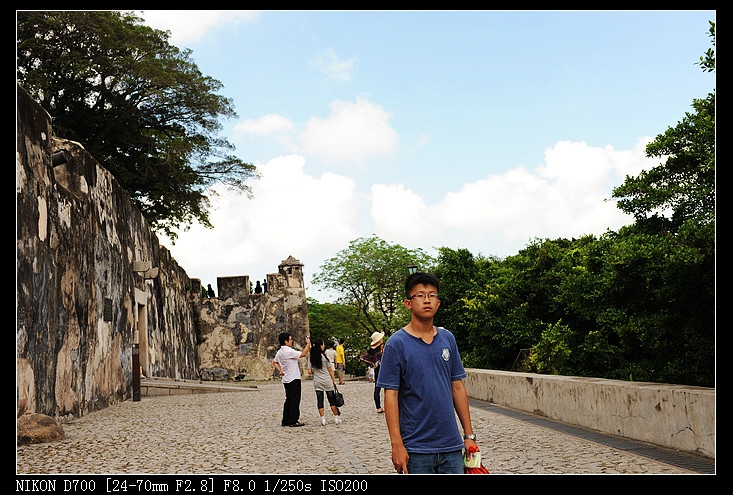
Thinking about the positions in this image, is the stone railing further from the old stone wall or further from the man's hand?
the old stone wall

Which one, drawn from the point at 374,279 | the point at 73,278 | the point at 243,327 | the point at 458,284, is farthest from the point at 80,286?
the point at 374,279

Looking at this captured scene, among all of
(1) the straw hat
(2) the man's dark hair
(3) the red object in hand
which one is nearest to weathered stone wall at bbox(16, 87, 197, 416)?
(1) the straw hat

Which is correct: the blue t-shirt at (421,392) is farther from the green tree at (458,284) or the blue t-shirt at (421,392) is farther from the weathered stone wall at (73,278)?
the green tree at (458,284)

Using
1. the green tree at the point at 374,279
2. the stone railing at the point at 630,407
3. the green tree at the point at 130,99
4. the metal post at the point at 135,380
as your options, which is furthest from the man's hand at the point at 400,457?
the green tree at the point at 374,279

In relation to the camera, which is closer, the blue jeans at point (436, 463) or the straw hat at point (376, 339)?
the blue jeans at point (436, 463)

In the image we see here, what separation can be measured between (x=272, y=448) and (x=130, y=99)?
65.7 ft

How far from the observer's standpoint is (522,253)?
1978cm

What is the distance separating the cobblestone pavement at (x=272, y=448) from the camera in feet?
21.8

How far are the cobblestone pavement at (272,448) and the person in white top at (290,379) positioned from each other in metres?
0.22

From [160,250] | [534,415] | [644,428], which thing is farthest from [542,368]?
[160,250]

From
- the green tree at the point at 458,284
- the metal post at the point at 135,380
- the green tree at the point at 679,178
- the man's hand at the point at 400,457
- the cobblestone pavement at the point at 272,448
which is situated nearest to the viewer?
the man's hand at the point at 400,457

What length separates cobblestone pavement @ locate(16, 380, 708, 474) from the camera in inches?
262
